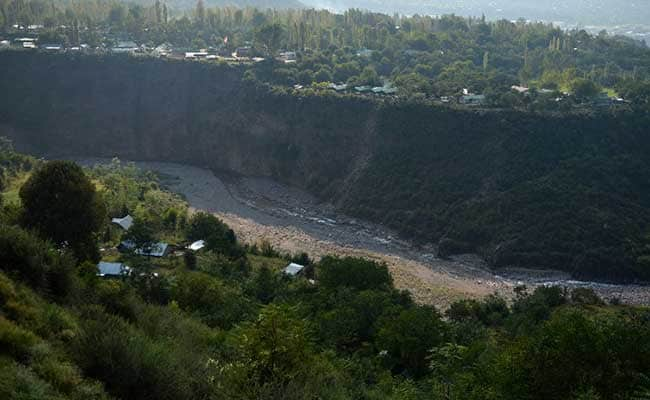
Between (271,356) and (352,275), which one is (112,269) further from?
(271,356)

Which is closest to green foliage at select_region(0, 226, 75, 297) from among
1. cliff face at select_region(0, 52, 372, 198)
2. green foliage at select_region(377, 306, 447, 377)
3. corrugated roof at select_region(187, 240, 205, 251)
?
green foliage at select_region(377, 306, 447, 377)

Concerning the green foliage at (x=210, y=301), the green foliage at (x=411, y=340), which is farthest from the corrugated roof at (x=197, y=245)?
the green foliage at (x=411, y=340)

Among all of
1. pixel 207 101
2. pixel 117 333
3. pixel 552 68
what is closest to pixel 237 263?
pixel 117 333

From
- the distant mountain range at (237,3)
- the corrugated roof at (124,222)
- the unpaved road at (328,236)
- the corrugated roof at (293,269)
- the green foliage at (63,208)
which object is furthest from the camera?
the distant mountain range at (237,3)

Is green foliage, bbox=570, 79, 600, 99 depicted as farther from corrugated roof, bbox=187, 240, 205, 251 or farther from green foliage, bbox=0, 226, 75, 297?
green foliage, bbox=0, 226, 75, 297

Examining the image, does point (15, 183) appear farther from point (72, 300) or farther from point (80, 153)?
point (72, 300)

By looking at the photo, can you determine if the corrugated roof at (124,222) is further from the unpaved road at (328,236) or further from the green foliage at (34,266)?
the green foliage at (34,266)
